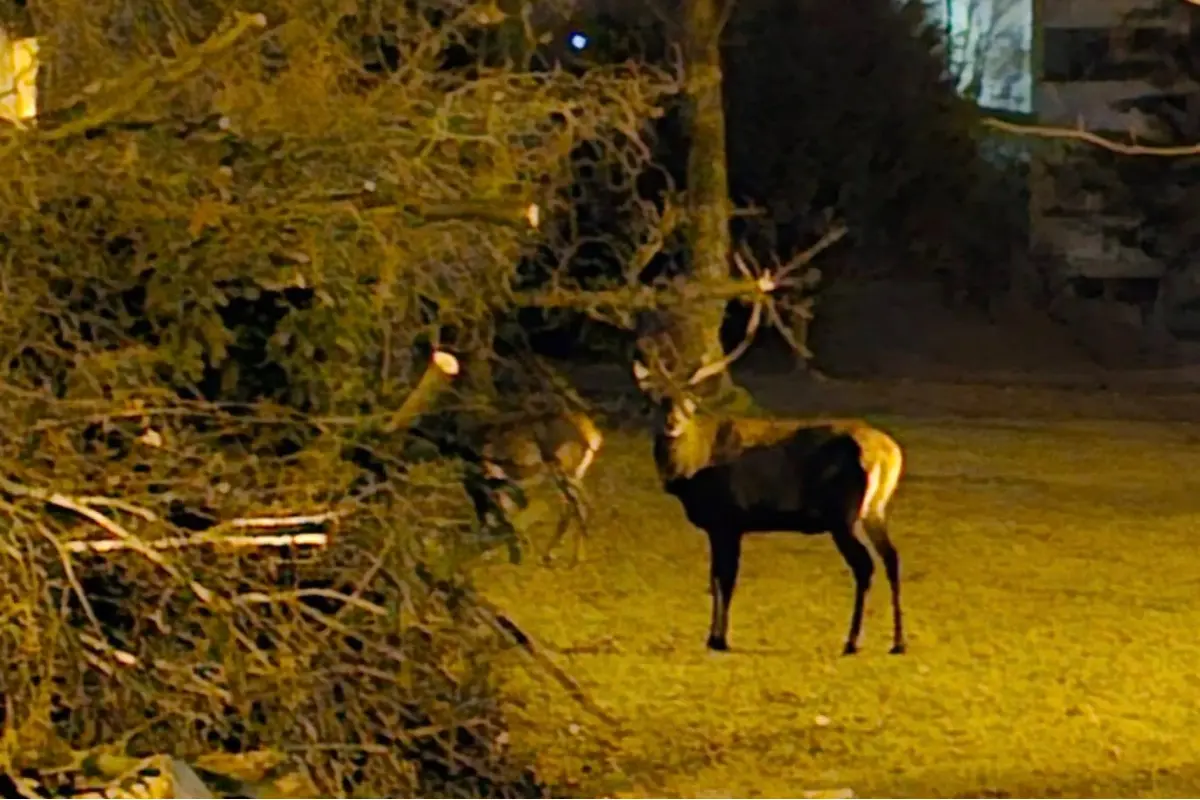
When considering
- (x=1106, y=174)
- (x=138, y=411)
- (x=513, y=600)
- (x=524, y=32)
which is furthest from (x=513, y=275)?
(x=1106, y=174)

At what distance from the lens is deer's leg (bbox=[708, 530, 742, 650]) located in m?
9.06

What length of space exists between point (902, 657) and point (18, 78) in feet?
15.6

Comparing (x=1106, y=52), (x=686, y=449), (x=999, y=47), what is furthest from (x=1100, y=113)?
(x=686, y=449)

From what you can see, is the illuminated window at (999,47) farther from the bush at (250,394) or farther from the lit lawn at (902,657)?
the bush at (250,394)

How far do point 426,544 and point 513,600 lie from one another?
3.88m

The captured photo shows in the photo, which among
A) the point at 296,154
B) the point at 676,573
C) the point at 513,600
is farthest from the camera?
the point at 676,573

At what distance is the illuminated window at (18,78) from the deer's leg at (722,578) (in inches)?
154

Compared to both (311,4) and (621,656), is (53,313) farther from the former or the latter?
(621,656)

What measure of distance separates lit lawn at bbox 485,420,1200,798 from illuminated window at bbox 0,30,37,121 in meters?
2.52

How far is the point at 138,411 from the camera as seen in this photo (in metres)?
5.46

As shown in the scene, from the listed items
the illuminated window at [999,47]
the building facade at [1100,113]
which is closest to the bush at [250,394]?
the building facade at [1100,113]

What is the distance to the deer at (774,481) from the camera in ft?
29.2

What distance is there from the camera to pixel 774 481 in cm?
898

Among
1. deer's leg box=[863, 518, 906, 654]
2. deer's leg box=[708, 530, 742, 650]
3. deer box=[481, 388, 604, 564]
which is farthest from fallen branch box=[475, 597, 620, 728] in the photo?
deer's leg box=[863, 518, 906, 654]
